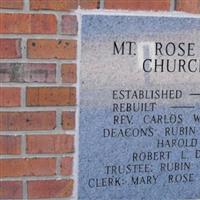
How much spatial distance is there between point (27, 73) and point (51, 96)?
125mm

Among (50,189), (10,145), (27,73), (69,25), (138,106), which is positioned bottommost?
(50,189)

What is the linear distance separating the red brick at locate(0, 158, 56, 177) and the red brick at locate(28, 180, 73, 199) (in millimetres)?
40

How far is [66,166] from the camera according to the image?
191 cm

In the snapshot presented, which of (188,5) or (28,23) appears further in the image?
(188,5)

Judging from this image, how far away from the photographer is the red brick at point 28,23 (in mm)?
1801

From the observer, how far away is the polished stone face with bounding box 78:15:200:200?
6.17ft

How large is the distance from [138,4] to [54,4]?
32cm

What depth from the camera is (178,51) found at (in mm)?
1931

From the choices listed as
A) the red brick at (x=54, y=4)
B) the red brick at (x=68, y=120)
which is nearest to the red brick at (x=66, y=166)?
the red brick at (x=68, y=120)

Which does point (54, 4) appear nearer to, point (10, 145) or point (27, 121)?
point (27, 121)

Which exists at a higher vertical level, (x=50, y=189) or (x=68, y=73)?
(x=68, y=73)

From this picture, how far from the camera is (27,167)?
1.88 meters

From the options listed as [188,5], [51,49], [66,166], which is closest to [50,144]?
[66,166]

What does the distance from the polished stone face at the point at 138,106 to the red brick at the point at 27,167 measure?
13 cm
